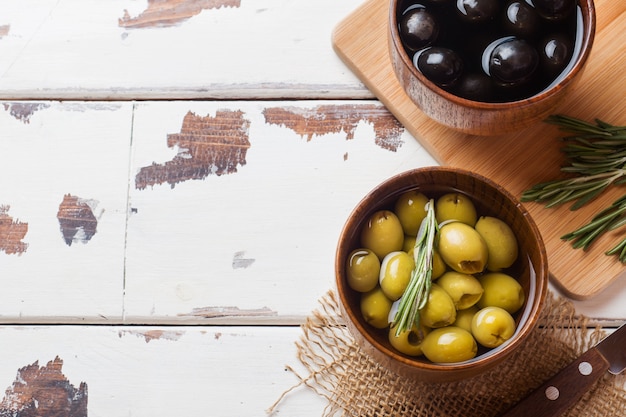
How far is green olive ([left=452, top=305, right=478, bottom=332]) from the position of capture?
→ 0.88m

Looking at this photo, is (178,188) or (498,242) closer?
(498,242)

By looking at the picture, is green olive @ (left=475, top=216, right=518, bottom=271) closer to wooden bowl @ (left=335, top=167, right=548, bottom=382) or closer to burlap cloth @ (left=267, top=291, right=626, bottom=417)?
wooden bowl @ (left=335, top=167, right=548, bottom=382)

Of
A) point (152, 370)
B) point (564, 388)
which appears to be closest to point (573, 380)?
point (564, 388)

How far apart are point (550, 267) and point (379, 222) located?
22 cm

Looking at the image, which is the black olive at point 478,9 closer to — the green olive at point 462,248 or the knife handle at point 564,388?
the green olive at point 462,248

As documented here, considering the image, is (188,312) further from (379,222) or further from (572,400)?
(572,400)

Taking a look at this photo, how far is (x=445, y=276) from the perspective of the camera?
0.89 m

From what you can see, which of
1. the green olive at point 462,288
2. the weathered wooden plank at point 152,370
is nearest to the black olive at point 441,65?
the green olive at point 462,288

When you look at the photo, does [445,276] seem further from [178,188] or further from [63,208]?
[63,208]

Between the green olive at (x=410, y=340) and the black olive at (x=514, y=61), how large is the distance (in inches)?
11.0

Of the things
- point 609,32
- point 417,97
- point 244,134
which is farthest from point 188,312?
point 609,32

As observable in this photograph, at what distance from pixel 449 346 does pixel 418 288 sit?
0.22 feet

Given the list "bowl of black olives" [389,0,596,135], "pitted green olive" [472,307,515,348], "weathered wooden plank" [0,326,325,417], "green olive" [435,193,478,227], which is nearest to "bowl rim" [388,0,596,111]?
"bowl of black olives" [389,0,596,135]

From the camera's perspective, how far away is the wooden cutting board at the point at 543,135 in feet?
3.18
